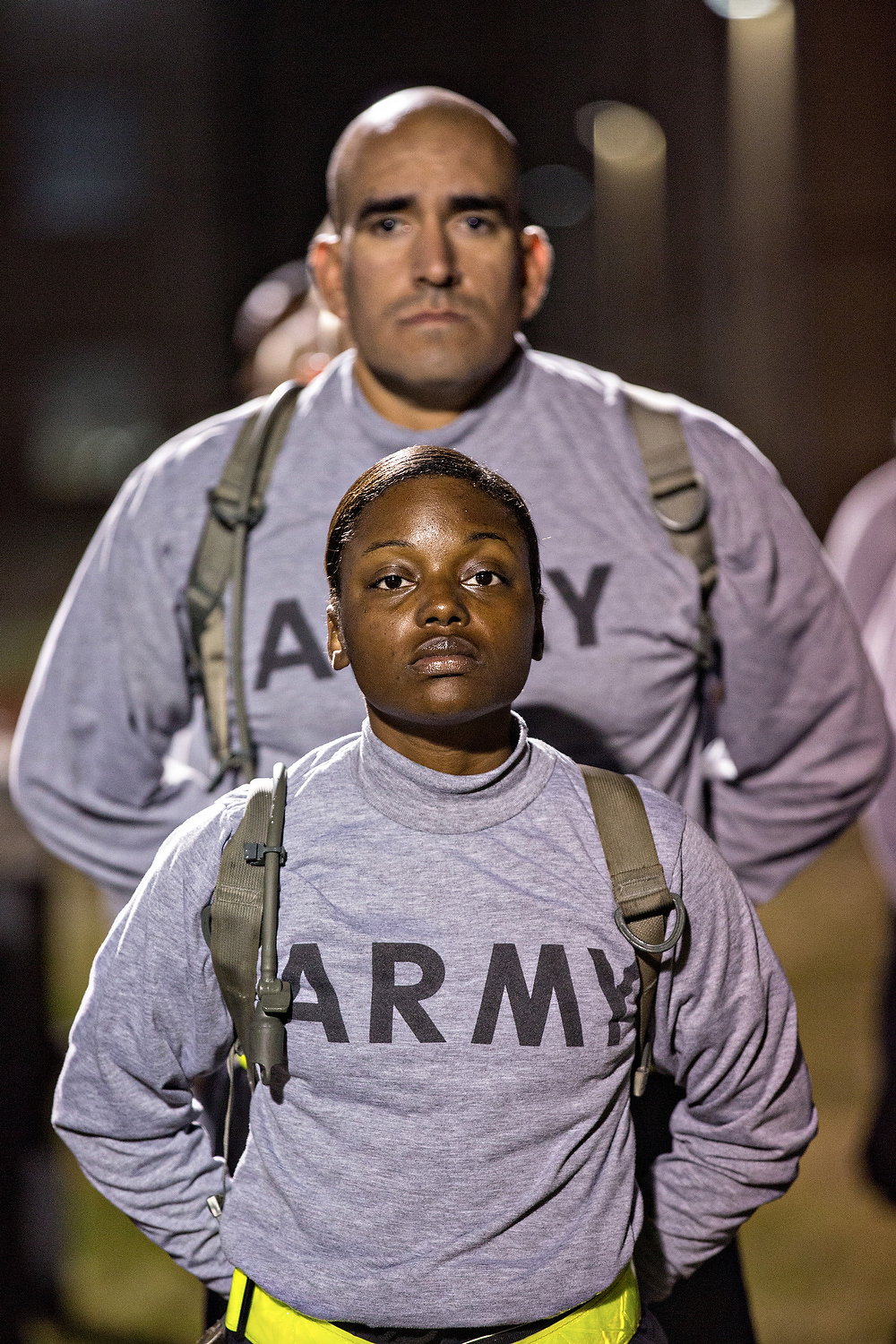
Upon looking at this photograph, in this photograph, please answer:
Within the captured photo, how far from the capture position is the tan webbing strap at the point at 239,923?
1.58m

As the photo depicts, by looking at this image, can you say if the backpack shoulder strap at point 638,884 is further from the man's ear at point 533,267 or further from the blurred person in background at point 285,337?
the blurred person in background at point 285,337

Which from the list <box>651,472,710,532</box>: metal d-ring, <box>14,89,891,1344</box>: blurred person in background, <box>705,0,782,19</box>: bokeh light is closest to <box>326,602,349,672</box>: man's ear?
<box>14,89,891,1344</box>: blurred person in background

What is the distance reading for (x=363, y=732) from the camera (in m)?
1.65

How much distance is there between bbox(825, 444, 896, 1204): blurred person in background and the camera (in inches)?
150

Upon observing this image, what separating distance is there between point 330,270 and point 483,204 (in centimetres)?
30

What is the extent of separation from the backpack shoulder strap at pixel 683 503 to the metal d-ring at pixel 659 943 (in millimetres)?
774

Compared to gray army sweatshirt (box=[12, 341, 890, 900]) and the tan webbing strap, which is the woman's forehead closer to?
the tan webbing strap

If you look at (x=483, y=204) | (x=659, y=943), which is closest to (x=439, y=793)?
(x=659, y=943)

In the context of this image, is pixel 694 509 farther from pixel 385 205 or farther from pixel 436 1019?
pixel 436 1019

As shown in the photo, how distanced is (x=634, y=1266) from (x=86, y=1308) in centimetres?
252

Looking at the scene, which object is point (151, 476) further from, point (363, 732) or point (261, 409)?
point (363, 732)

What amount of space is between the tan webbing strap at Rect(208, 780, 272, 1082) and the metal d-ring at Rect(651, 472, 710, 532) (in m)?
0.93

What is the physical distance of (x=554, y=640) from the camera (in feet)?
7.21

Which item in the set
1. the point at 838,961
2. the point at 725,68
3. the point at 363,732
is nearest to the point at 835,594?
the point at 363,732
